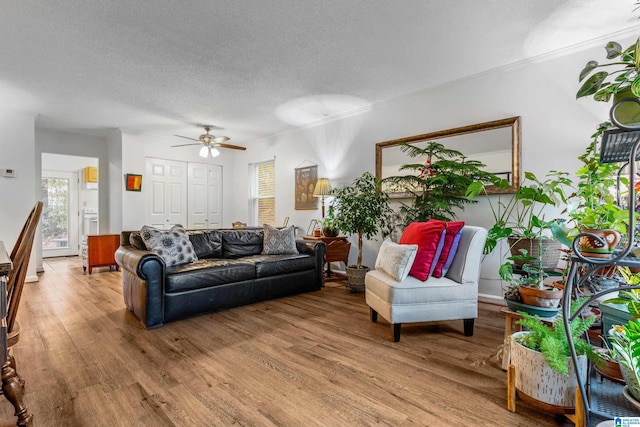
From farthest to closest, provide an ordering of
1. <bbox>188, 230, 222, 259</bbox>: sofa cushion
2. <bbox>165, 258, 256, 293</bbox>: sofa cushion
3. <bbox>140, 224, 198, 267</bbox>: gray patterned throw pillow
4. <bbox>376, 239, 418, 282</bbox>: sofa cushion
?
1. <bbox>188, 230, 222, 259</bbox>: sofa cushion
2. <bbox>140, 224, 198, 267</bbox>: gray patterned throw pillow
3. <bbox>165, 258, 256, 293</bbox>: sofa cushion
4. <bbox>376, 239, 418, 282</bbox>: sofa cushion

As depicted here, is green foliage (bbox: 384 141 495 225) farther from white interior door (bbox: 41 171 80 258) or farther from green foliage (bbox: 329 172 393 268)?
white interior door (bbox: 41 171 80 258)

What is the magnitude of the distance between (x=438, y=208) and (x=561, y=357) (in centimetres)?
218

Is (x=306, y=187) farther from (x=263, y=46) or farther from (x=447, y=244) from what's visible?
(x=447, y=244)

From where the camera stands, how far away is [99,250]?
5.17m

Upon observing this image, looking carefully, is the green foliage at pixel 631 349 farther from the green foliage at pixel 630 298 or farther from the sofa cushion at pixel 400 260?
the sofa cushion at pixel 400 260

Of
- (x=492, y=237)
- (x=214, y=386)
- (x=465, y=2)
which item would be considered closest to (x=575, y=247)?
(x=492, y=237)

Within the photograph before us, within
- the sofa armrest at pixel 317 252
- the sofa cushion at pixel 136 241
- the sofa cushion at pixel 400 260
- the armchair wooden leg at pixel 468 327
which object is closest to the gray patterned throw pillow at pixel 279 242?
the sofa armrest at pixel 317 252

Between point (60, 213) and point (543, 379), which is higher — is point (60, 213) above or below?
above

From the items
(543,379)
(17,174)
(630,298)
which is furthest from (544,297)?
(17,174)

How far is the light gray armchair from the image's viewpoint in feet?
7.86

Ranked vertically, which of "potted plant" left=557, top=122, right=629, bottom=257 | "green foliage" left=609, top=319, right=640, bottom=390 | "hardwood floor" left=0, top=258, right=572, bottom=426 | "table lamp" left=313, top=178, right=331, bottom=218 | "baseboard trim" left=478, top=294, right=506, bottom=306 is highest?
"table lamp" left=313, top=178, right=331, bottom=218

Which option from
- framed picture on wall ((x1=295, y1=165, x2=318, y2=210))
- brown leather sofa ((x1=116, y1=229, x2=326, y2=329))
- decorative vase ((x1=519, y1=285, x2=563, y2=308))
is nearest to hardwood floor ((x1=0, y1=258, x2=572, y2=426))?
brown leather sofa ((x1=116, y1=229, x2=326, y2=329))

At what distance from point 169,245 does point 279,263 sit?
4.00 feet

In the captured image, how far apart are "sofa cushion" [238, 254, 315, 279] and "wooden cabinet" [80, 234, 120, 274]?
9.97ft
